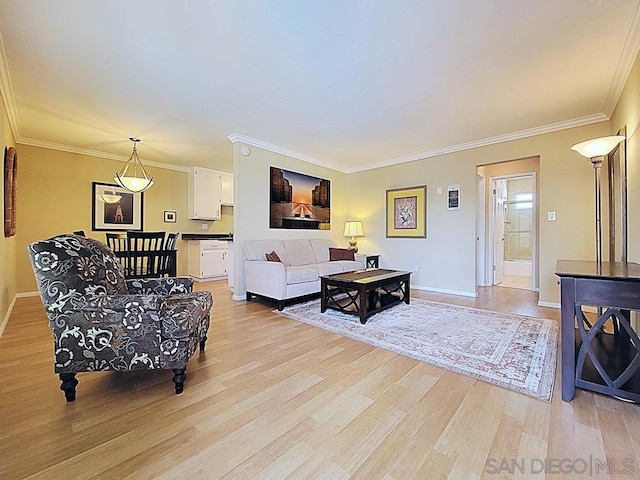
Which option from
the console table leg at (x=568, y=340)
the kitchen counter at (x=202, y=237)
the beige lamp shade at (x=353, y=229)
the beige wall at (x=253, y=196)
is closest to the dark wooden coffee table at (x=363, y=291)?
the beige wall at (x=253, y=196)

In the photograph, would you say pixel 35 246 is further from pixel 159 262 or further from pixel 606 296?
pixel 606 296

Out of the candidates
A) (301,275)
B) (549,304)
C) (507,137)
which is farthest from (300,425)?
(507,137)

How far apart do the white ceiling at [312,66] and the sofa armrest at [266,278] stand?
1.85 m

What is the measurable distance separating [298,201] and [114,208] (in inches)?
131

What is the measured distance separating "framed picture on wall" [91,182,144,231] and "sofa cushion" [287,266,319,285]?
358 cm

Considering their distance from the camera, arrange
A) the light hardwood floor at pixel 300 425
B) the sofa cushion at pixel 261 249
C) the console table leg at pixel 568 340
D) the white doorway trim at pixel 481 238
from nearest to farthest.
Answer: the light hardwood floor at pixel 300 425 < the console table leg at pixel 568 340 < the sofa cushion at pixel 261 249 < the white doorway trim at pixel 481 238

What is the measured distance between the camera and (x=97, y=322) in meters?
1.62

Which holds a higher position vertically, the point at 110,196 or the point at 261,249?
the point at 110,196

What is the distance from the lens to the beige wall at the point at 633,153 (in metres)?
2.30

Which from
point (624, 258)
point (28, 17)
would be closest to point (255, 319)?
point (28, 17)

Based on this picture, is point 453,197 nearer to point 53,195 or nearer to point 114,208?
point 114,208

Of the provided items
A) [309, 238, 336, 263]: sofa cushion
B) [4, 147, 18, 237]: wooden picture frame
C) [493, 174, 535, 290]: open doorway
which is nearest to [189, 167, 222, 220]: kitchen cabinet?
[309, 238, 336, 263]: sofa cushion

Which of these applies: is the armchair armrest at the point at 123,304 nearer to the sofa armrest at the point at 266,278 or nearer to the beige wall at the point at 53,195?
the sofa armrest at the point at 266,278

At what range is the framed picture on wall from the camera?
504 centimetres
